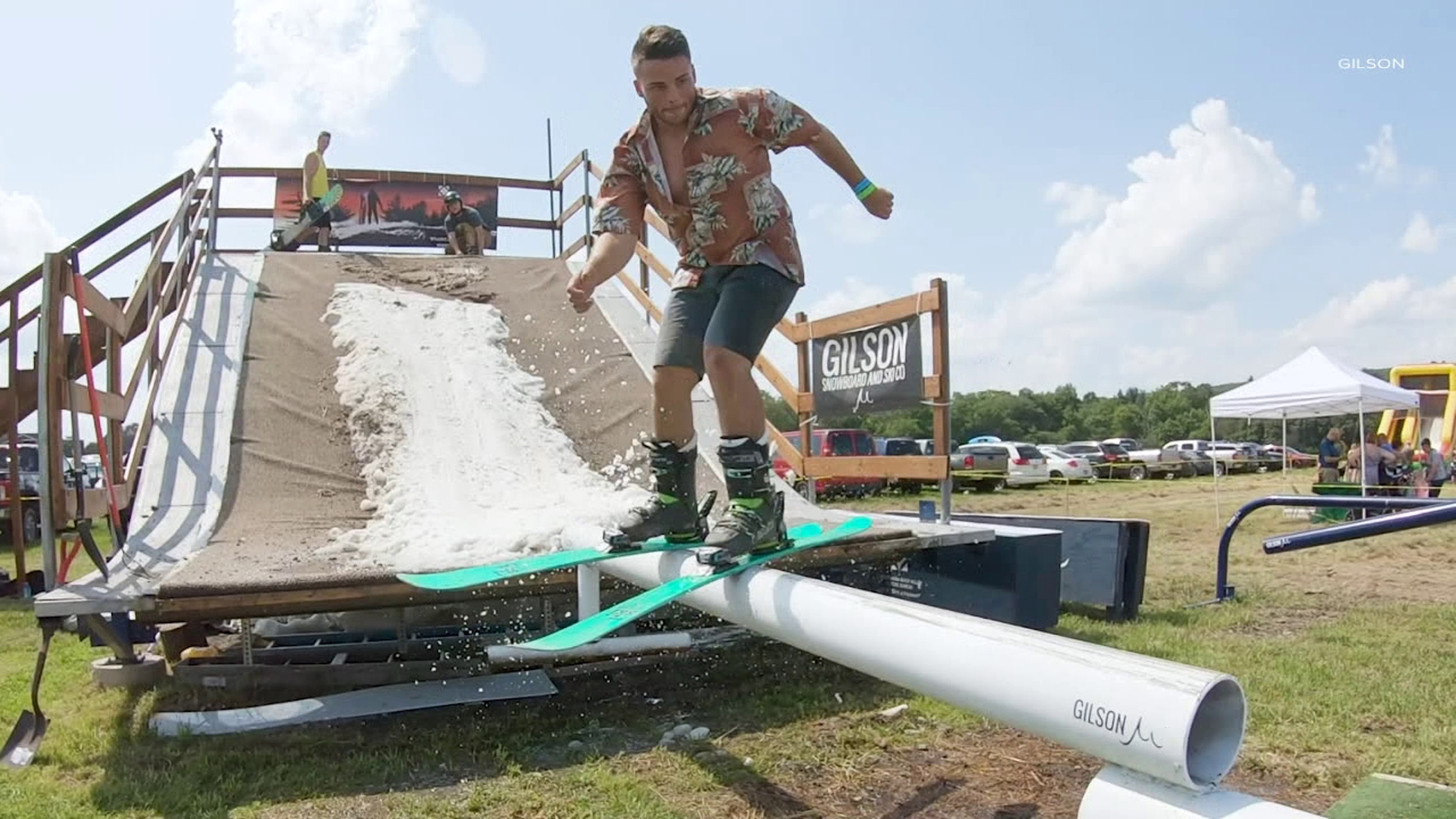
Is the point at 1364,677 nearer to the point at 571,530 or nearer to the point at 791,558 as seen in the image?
the point at 791,558

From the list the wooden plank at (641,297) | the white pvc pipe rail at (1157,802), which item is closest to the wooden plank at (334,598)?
the white pvc pipe rail at (1157,802)

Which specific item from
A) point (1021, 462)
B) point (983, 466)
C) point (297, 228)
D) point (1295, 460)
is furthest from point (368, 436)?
point (1295, 460)

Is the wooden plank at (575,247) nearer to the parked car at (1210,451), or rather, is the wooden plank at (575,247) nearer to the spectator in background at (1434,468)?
the spectator in background at (1434,468)

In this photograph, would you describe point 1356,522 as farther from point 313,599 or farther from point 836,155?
point 313,599

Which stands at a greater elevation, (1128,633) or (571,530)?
(571,530)

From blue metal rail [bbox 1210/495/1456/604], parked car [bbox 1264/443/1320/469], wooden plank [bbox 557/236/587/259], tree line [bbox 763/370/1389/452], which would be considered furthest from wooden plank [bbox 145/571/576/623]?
tree line [bbox 763/370/1389/452]

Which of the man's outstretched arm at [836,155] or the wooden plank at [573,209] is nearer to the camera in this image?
the man's outstretched arm at [836,155]

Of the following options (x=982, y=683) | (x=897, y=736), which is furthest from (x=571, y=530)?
(x=982, y=683)

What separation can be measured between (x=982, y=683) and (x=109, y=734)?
396cm

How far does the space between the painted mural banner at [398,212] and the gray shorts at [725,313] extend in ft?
37.0

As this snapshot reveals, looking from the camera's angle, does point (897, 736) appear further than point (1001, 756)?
Yes

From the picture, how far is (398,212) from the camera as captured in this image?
1439 cm

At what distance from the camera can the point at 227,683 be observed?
467 centimetres

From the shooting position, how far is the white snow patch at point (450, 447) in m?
4.86
